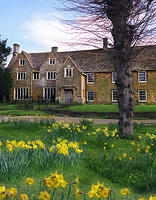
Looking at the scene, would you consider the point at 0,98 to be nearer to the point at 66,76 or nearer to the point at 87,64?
the point at 66,76

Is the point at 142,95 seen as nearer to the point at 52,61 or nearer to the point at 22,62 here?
the point at 52,61

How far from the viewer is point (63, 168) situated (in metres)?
3.53

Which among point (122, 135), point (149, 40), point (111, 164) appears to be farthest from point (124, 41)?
point (111, 164)

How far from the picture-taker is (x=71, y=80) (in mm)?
31828

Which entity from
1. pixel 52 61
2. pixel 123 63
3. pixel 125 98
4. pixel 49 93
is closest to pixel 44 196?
pixel 125 98

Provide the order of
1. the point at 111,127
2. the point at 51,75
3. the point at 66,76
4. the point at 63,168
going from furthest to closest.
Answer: the point at 51,75 < the point at 66,76 < the point at 111,127 < the point at 63,168

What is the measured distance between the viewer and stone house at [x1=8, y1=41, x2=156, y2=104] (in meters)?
30.7

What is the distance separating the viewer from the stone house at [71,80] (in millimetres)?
30688

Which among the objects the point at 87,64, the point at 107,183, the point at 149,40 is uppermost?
the point at 87,64

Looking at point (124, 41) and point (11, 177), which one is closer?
point (11, 177)

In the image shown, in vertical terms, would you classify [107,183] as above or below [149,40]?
below

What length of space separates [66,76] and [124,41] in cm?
2585

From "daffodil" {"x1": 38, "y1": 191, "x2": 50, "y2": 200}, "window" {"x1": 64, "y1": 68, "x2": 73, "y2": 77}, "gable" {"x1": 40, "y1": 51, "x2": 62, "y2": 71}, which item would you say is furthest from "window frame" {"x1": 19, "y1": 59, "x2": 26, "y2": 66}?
"daffodil" {"x1": 38, "y1": 191, "x2": 50, "y2": 200}

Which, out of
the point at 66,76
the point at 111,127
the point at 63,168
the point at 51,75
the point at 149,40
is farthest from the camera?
the point at 51,75
